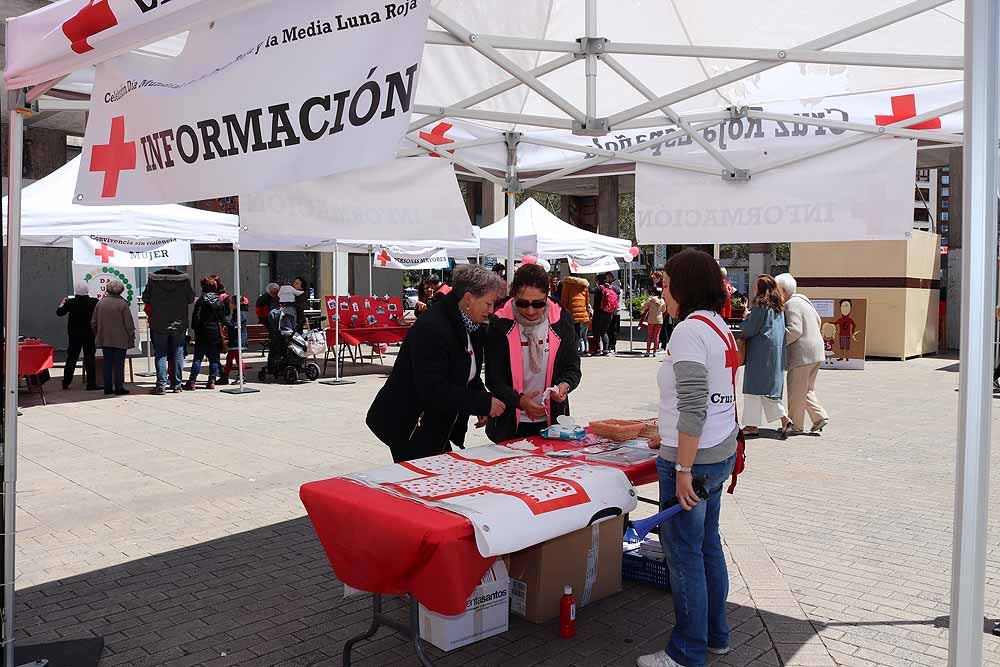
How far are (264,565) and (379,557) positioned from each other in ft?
7.14

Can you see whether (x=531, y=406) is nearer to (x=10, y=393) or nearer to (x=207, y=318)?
(x=10, y=393)

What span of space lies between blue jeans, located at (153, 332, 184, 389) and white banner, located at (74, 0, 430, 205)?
9.63m

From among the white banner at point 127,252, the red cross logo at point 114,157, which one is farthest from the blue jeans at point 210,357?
the red cross logo at point 114,157

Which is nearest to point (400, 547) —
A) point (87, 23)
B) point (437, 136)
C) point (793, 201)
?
point (87, 23)

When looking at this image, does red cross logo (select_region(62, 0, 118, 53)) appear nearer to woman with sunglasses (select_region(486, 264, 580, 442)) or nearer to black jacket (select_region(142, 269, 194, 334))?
woman with sunglasses (select_region(486, 264, 580, 442))

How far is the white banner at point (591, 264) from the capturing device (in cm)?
1920

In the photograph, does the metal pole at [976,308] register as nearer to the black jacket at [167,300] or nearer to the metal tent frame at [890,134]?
the metal tent frame at [890,134]

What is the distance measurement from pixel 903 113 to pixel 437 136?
3.38 m

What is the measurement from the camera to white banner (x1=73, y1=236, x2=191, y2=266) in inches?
473

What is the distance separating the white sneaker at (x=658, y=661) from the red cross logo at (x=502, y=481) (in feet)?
2.63

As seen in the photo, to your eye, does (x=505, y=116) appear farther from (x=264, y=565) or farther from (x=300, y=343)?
(x=300, y=343)

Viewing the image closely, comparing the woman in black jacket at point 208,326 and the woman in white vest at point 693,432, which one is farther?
the woman in black jacket at point 208,326

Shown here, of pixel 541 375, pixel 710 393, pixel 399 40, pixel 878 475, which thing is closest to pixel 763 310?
pixel 878 475

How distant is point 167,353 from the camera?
41.9ft
